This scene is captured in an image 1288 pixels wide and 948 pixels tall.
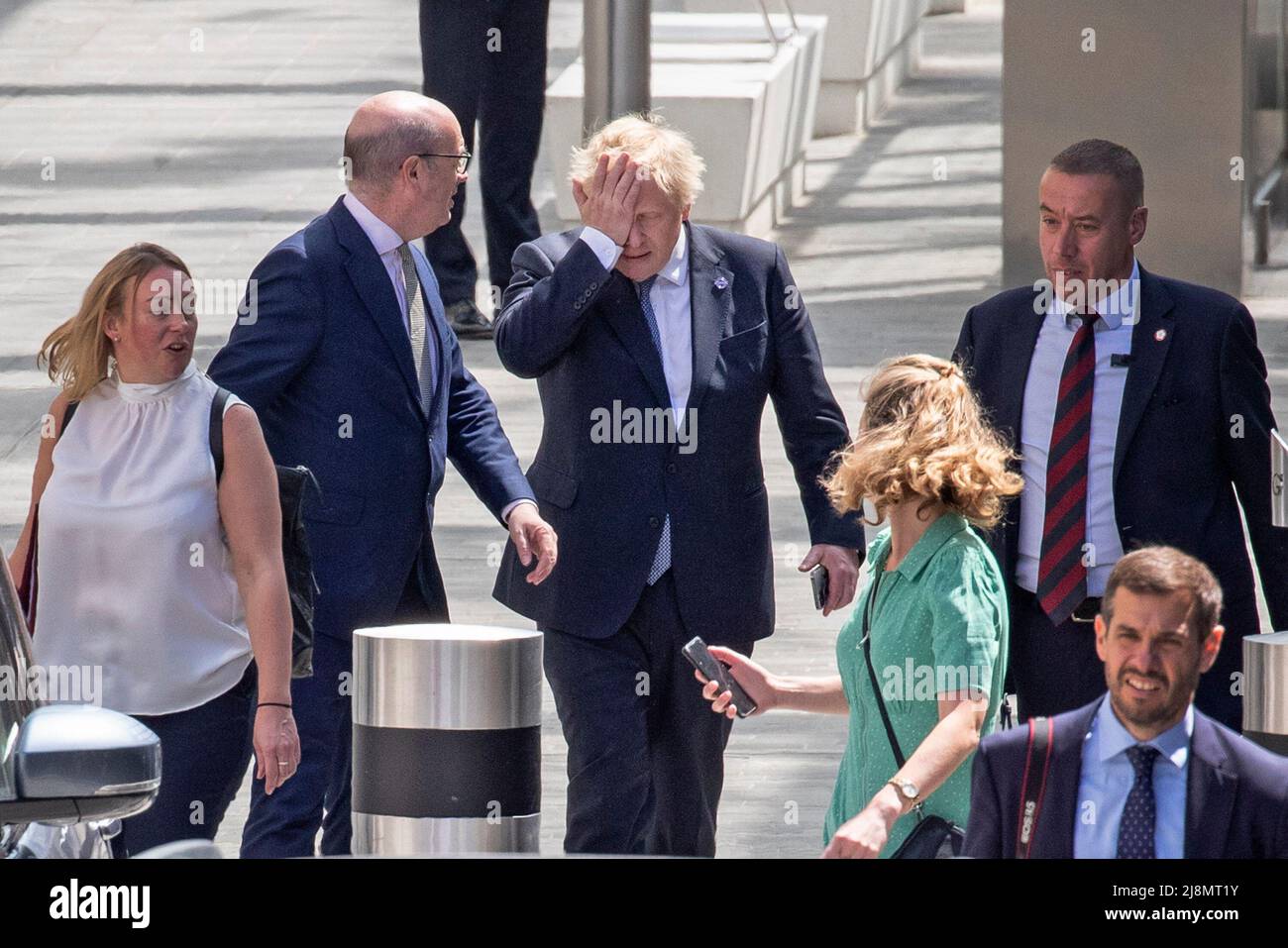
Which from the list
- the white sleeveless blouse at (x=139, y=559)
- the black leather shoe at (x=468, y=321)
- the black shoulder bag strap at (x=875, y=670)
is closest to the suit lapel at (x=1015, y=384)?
the black shoulder bag strap at (x=875, y=670)

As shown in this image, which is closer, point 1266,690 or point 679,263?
point 1266,690

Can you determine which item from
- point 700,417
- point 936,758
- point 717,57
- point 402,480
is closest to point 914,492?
point 936,758

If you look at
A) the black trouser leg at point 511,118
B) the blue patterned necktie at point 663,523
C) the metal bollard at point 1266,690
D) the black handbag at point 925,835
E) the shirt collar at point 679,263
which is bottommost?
the black handbag at point 925,835

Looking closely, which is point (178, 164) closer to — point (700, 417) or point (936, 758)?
point (700, 417)

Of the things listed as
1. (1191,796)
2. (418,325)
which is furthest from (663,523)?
(1191,796)

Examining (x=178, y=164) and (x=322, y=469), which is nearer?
(x=322, y=469)

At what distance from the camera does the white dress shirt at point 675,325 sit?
5699mm

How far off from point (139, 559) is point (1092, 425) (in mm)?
1898

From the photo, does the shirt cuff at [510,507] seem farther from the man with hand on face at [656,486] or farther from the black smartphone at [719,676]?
the black smartphone at [719,676]

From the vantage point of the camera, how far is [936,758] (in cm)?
441

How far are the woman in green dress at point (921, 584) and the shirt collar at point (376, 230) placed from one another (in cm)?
144

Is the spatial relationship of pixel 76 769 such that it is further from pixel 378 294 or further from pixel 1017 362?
pixel 1017 362

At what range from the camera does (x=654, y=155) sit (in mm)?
5477

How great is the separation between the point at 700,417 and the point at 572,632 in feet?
1.76
